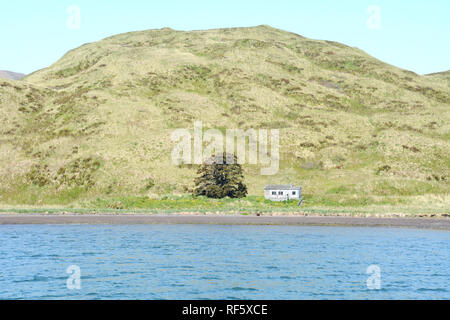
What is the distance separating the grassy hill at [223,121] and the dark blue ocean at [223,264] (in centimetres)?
2799

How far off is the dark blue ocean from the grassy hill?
2799 centimetres

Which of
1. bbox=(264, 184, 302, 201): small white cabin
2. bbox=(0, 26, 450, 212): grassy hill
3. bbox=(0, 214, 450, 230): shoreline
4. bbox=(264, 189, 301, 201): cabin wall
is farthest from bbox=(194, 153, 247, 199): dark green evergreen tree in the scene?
bbox=(0, 214, 450, 230): shoreline

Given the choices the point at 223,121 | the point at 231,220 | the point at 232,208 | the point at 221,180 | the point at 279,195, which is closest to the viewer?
Answer: the point at 231,220

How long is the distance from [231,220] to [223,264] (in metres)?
23.9

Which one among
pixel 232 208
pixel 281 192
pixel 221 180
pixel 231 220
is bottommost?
pixel 231 220

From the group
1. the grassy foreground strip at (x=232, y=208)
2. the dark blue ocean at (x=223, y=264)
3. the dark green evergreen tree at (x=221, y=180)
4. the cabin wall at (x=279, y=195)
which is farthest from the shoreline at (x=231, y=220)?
the dark green evergreen tree at (x=221, y=180)

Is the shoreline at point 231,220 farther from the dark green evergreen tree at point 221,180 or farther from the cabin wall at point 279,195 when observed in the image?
the dark green evergreen tree at point 221,180

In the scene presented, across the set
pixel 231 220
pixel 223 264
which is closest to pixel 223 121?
pixel 231 220

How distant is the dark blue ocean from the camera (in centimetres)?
2348

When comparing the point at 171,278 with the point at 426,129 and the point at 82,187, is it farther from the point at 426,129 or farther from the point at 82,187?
the point at 426,129

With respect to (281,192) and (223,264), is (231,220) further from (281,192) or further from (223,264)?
(223,264)

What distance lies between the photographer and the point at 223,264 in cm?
3050

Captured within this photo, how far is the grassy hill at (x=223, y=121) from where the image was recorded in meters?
86.0
